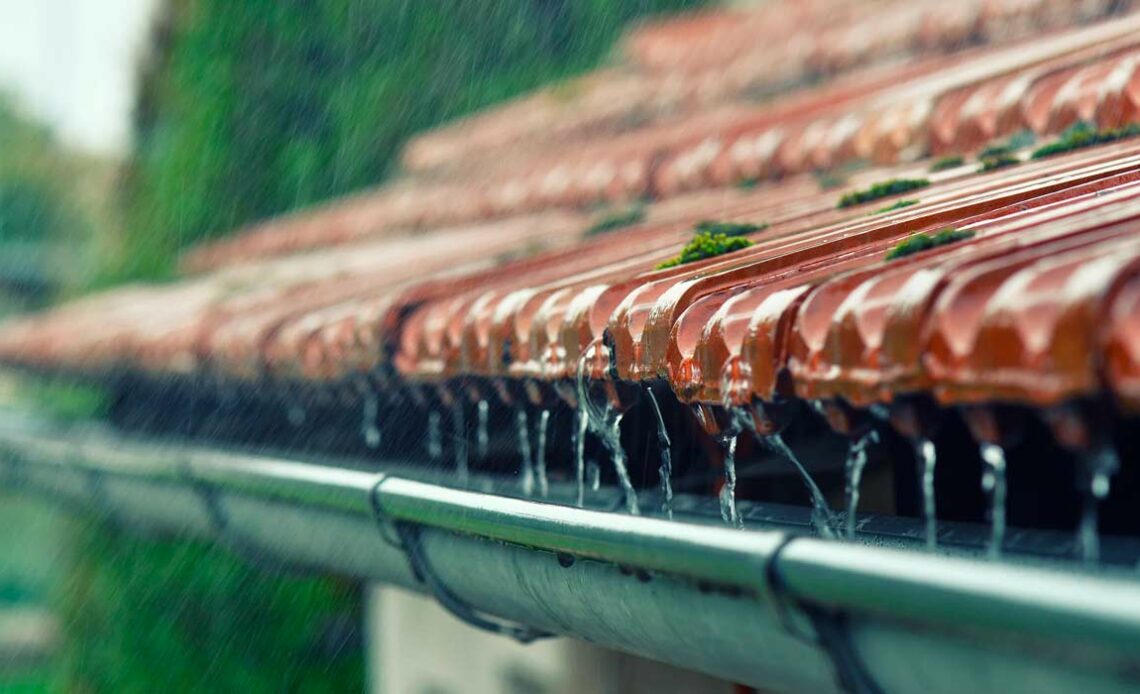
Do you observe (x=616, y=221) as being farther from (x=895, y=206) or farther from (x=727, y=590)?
(x=727, y=590)

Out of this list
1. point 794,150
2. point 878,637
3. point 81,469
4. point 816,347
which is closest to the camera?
point 878,637

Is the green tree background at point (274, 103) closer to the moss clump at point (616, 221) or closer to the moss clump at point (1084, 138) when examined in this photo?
the moss clump at point (616, 221)

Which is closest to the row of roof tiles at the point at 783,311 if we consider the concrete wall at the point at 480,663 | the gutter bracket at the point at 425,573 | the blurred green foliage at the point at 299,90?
the gutter bracket at the point at 425,573

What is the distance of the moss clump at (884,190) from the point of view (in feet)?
10.2

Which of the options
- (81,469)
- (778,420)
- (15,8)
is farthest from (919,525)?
(15,8)

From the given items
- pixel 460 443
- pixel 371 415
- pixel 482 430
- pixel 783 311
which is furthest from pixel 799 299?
pixel 371 415

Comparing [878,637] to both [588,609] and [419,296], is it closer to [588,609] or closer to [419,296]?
[588,609]

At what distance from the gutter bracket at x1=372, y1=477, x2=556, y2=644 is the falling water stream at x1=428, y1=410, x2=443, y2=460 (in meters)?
0.43

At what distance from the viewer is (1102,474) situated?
4.78ft

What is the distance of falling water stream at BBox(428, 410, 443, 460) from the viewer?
325 centimetres

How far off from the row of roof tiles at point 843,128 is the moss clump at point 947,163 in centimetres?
11

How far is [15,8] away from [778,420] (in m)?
31.2

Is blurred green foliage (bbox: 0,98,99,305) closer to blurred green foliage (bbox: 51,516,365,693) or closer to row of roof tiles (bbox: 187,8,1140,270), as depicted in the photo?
blurred green foliage (bbox: 51,516,365,693)

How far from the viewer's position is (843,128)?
411 cm
